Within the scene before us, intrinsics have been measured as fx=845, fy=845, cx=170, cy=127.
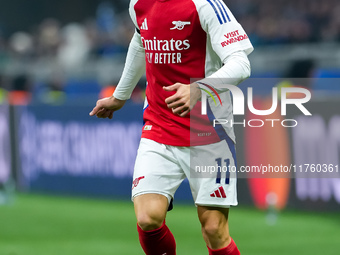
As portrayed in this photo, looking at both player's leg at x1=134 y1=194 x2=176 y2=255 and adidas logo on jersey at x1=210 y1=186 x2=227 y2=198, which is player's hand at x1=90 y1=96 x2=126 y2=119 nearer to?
player's leg at x1=134 y1=194 x2=176 y2=255

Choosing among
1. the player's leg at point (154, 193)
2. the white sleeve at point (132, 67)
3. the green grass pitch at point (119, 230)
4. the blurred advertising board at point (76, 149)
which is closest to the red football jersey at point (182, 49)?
the player's leg at point (154, 193)

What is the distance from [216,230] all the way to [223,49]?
113 cm

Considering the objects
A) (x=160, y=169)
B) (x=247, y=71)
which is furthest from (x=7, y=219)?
(x=247, y=71)

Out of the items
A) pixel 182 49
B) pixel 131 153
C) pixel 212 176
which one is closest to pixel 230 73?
pixel 182 49

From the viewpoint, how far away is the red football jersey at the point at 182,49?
5172 millimetres

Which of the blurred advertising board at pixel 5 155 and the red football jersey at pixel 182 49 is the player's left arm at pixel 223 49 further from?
the blurred advertising board at pixel 5 155

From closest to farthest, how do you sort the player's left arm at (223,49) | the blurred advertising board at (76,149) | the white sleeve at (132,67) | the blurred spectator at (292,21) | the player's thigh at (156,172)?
1. the player's left arm at (223,49)
2. the player's thigh at (156,172)
3. the white sleeve at (132,67)
4. the blurred advertising board at (76,149)
5. the blurred spectator at (292,21)

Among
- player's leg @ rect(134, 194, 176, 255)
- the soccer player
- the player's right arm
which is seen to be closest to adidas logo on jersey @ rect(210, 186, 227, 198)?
the soccer player

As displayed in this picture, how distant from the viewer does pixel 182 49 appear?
5.35 m

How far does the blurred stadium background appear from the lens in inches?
338

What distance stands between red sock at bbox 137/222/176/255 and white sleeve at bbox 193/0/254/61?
3.78 feet

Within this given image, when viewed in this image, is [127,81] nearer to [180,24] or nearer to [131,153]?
[180,24]

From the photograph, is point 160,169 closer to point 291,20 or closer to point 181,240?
point 181,240

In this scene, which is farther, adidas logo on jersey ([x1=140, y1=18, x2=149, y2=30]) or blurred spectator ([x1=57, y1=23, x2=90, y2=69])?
blurred spectator ([x1=57, y1=23, x2=90, y2=69])
